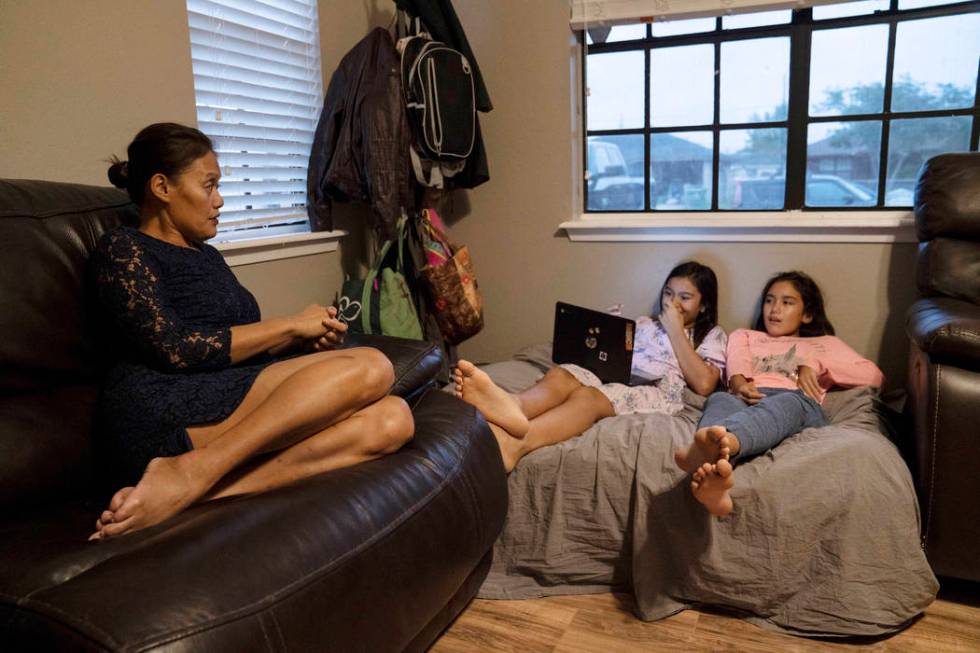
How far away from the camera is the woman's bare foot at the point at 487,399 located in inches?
75.7

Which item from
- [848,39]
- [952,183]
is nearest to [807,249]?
[952,183]

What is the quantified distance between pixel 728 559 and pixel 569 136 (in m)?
1.84

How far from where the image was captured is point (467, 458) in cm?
162

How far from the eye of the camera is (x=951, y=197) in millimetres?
2191

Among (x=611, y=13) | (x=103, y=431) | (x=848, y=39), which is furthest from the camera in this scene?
(x=611, y=13)

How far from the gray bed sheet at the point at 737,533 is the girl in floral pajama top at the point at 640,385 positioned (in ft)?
0.28

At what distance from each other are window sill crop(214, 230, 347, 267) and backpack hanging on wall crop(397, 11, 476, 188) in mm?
450

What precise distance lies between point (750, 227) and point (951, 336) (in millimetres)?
1077

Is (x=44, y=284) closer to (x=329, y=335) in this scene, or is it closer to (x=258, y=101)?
(x=329, y=335)

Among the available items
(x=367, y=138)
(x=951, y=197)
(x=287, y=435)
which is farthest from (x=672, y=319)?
(x=287, y=435)

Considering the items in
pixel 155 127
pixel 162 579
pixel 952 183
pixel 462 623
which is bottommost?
pixel 462 623

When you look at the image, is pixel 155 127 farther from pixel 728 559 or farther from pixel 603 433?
pixel 728 559

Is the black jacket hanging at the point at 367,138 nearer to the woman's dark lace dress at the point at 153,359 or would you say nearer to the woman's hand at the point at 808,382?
the woman's dark lace dress at the point at 153,359

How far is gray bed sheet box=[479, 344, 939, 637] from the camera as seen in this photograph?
169cm
